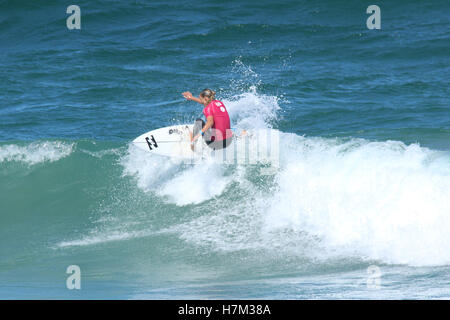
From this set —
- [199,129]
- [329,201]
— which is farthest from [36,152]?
[329,201]

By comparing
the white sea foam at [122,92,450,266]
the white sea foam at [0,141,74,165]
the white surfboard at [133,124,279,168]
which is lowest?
the white sea foam at [122,92,450,266]

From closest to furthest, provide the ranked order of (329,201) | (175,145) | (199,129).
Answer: (329,201)
(199,129)
(175,145)

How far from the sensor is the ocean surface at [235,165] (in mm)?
8555

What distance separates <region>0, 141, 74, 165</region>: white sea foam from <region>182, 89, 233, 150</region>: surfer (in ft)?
11.9

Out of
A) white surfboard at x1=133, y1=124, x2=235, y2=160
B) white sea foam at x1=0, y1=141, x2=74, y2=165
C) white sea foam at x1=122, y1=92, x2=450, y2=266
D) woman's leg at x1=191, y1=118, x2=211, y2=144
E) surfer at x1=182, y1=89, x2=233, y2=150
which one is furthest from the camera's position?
white sea foam at x1=0, y1=141, x2=74, y2=165

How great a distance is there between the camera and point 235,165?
1150 cm

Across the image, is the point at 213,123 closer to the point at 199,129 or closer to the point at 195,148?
the point at 199,129

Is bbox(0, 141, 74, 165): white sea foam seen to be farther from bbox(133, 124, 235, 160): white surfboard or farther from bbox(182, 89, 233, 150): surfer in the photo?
bbox(182, 89, 233, 150): surfer

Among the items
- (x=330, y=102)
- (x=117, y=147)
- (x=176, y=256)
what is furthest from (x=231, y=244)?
(x=330, y=102)

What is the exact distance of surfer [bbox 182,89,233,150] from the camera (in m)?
10.1

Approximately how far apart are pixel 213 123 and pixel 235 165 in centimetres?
155

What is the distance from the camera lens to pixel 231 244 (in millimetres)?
9359

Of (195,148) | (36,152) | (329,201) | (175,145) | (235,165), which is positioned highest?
(36,152)

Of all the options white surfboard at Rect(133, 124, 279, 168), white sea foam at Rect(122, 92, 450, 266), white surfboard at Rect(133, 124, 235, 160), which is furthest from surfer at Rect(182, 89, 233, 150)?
white sea foam at Rect(122, 92, 450, 266)
